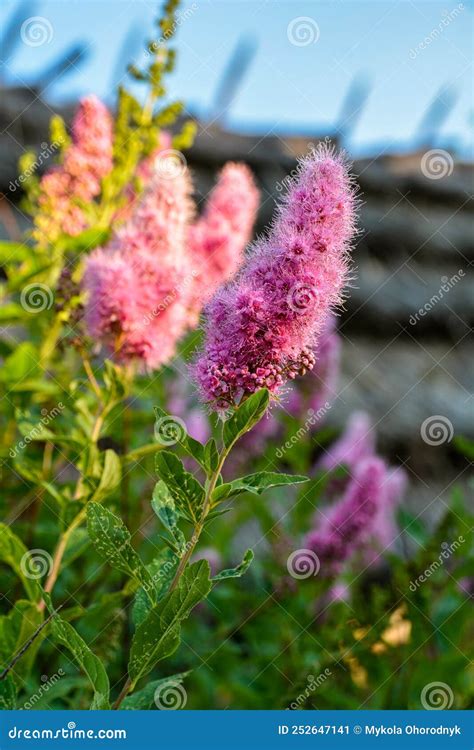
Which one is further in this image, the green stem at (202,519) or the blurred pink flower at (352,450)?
the blurred pink flower at (352,450)

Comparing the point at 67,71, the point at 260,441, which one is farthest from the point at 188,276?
the point at 260,441

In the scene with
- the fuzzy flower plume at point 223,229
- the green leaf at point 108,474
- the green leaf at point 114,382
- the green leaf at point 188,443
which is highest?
the fuzzy flower plume at point 223,229

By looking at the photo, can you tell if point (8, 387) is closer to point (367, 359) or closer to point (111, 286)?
point (111, 286)

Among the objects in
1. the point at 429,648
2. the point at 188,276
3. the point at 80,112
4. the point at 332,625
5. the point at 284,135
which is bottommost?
the point at 332,625

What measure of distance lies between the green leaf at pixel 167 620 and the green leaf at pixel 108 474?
37 centimetres

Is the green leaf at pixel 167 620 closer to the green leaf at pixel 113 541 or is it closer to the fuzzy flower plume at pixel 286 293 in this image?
the green leaf at pixel 113 541

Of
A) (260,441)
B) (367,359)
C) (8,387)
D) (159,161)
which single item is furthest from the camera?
(367,359)

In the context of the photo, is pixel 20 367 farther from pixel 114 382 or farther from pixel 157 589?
pixel 157 589

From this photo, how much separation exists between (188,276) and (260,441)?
98 centimetres

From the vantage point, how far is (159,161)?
5.35 ft

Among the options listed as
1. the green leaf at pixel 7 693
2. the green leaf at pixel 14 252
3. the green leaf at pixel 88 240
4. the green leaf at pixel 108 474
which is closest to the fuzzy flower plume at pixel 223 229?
the green leaf at pixel 88 240

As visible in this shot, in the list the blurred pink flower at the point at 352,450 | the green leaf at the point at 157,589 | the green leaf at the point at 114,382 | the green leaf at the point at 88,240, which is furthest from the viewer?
the blurred pink flower at the point at 352,450

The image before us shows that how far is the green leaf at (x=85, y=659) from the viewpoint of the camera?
0.79 metres
